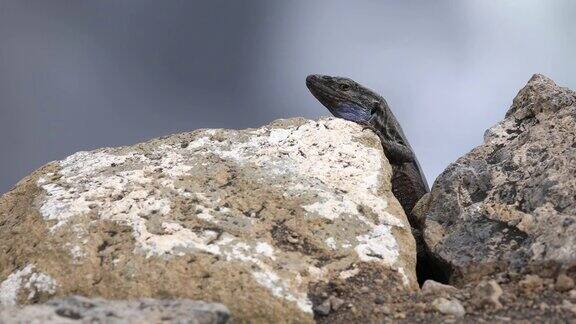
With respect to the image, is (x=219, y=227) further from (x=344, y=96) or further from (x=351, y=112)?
(x=344, y=96)

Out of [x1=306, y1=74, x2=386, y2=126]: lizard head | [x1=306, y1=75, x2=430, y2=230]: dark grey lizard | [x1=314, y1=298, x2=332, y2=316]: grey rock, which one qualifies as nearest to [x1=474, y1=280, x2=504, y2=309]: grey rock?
[x1=314, y1=298, x2=332, y2=316]: grey rock

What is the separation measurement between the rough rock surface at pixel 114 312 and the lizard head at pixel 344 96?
6.22m

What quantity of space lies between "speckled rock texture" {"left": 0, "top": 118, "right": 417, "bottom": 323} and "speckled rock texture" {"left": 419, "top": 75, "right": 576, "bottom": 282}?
53 cm

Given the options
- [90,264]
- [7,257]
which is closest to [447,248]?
[90,264]

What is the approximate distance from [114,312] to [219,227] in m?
1.76

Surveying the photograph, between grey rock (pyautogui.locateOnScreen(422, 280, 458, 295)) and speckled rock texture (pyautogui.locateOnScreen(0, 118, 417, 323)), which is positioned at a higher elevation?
speckled rock texture (pyautogui.locateOnScreen(0, 118, 417, 323))

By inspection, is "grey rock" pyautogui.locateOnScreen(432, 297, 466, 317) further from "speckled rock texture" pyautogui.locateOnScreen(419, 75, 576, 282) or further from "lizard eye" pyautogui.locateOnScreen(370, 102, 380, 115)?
"lizard eye" pyautogui.locateOnScreen(370, 102, 380, 115)

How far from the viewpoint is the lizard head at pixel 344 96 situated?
9.55m

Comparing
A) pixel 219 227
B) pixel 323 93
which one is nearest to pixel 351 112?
pixel 323 93

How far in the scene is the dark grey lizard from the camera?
9.00m

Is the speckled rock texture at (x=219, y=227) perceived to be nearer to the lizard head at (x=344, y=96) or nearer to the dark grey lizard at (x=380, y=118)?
the dark grey lizard at (x=380, y=118)

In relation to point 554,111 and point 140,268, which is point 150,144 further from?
point 554,111

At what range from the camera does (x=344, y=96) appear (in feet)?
31.8

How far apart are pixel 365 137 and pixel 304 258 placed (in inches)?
101
